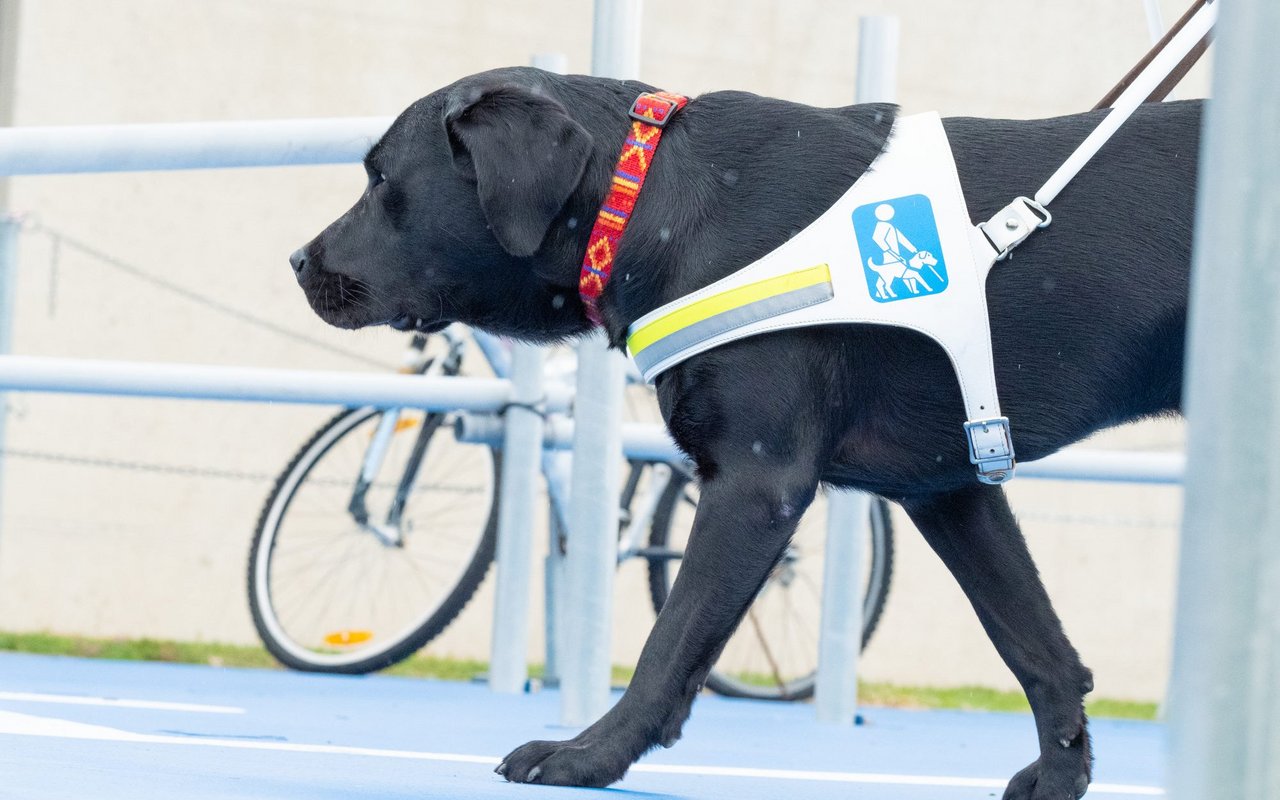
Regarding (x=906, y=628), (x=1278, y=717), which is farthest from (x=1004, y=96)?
(x=1278, y=717)

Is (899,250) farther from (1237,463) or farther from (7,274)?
(7,274)

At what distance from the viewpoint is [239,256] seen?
507 cm

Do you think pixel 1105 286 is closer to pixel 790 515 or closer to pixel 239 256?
pixel 790 515

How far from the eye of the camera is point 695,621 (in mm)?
1538

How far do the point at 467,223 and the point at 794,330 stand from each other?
472mm

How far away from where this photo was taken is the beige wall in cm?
484

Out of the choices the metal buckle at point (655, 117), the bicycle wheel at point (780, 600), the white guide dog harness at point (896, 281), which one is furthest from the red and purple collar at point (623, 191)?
the bicycle wheel at point (780, 600)

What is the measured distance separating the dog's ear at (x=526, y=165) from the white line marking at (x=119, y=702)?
1010 mm

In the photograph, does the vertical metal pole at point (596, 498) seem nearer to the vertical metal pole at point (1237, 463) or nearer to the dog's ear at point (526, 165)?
the dog's ear at point (526, 165)

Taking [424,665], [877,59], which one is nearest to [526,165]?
[877,59]

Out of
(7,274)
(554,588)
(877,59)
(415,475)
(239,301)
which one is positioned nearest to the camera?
(877,59)

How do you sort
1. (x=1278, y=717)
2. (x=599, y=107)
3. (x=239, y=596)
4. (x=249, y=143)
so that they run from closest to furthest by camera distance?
(x=1278, y=717), (x=599, y=107), (x=249, y=143), (x=239, y=596)

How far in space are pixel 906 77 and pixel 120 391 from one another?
12.9 ft

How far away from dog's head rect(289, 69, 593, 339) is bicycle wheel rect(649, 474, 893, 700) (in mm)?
989
